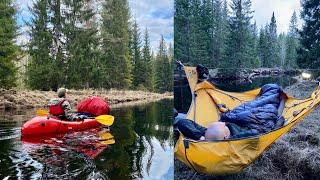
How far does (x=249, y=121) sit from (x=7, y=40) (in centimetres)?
706

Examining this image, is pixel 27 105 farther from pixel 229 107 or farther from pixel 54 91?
pixel 229 107

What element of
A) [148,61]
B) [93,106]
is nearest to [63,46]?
[93,106]

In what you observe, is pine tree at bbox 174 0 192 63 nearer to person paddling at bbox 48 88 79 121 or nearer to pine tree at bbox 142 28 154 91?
pine tree at bbox 142 28 154 91

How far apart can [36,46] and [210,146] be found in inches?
197

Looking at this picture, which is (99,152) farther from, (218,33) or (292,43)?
(292,43)

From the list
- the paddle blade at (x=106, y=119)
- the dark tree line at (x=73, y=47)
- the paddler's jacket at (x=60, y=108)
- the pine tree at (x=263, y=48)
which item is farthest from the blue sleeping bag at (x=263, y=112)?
the paddle blade at (x=106, y=119)

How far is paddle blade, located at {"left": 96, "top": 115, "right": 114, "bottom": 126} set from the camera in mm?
6207

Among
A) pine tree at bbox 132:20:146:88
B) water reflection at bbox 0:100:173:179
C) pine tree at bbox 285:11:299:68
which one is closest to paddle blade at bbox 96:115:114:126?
water reflection at bbox 0:100:173:179

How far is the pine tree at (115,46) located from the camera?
496 cm

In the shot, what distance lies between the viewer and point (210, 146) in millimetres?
2408

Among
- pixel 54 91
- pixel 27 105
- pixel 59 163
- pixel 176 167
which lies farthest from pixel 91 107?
pixel 176 167

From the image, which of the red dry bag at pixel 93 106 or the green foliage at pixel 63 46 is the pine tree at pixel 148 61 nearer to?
the green foliage at pixel 63 46

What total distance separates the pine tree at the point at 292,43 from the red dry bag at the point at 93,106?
4246 millimetres

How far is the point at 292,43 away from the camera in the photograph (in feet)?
8.12
